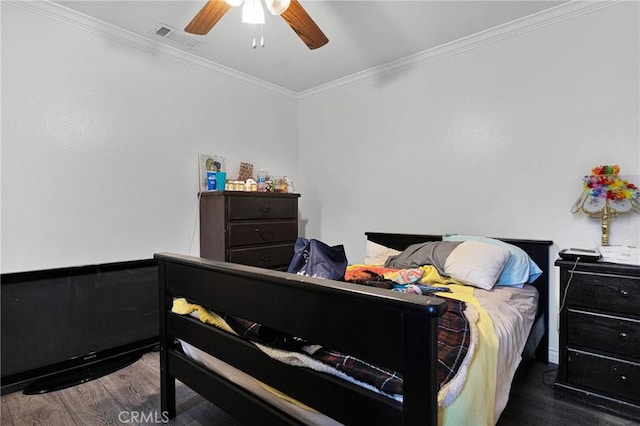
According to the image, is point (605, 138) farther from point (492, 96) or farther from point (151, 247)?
point (151, 247)

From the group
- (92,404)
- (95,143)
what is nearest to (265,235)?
(95,143)

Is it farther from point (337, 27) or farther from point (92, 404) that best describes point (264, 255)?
point (337, 27)

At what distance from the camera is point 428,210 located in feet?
9.91

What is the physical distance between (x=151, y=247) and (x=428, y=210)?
2453mm

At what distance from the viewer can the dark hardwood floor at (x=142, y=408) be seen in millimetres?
1721

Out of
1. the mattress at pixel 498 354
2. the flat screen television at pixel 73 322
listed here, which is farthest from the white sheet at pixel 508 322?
the flat screen television at pixel 73 322

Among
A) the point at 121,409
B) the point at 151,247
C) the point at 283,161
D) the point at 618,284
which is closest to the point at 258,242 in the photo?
the point at 151,247

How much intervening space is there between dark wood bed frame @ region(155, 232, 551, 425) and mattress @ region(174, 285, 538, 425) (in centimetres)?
3

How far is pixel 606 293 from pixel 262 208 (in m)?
2.53

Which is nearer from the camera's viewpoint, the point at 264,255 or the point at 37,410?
the point at 37,410

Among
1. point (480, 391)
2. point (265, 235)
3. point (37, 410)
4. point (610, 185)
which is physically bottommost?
point (37, 410)

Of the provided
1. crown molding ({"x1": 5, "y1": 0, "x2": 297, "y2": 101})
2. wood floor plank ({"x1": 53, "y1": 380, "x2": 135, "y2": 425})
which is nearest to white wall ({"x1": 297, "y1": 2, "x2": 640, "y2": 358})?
crown molding ({"x1": 5, "y1": 0, "x2": 297, "y2": 101})

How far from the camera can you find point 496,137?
2.63 m

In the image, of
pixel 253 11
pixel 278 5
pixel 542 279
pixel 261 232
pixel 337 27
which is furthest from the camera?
pixel 261 232
